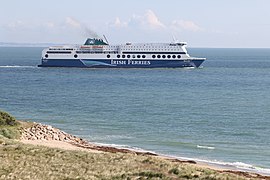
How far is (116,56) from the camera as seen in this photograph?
91.1m

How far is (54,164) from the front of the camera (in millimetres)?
15883

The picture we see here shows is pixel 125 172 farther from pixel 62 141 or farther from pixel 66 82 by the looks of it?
pixel 66 82

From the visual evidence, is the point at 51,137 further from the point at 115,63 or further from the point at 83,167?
the point at 115,63

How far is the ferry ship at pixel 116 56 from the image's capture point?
296 ft

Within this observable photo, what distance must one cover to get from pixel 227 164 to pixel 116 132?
10713 millimetres

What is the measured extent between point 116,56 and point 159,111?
51.0 meters

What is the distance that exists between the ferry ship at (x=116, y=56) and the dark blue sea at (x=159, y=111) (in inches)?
511

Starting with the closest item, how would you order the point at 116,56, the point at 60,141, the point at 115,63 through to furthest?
the point at 60,141, the point at 116,56, the point at 115,63

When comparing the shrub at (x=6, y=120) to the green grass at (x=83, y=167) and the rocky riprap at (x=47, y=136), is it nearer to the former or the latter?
the rocky riprap at (x=47, y=136)

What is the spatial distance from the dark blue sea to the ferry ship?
1297cm

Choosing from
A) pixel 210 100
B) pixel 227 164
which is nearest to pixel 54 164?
pixel 227 164

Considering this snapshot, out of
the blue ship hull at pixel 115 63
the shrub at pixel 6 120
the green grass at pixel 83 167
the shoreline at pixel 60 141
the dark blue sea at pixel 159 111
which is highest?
the blue ship hull at pixel 115 63

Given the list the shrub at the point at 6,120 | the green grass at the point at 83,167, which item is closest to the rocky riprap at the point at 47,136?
the shrub at the point at 6,120

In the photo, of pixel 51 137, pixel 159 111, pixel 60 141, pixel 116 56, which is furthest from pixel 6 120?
pixel 116 56
